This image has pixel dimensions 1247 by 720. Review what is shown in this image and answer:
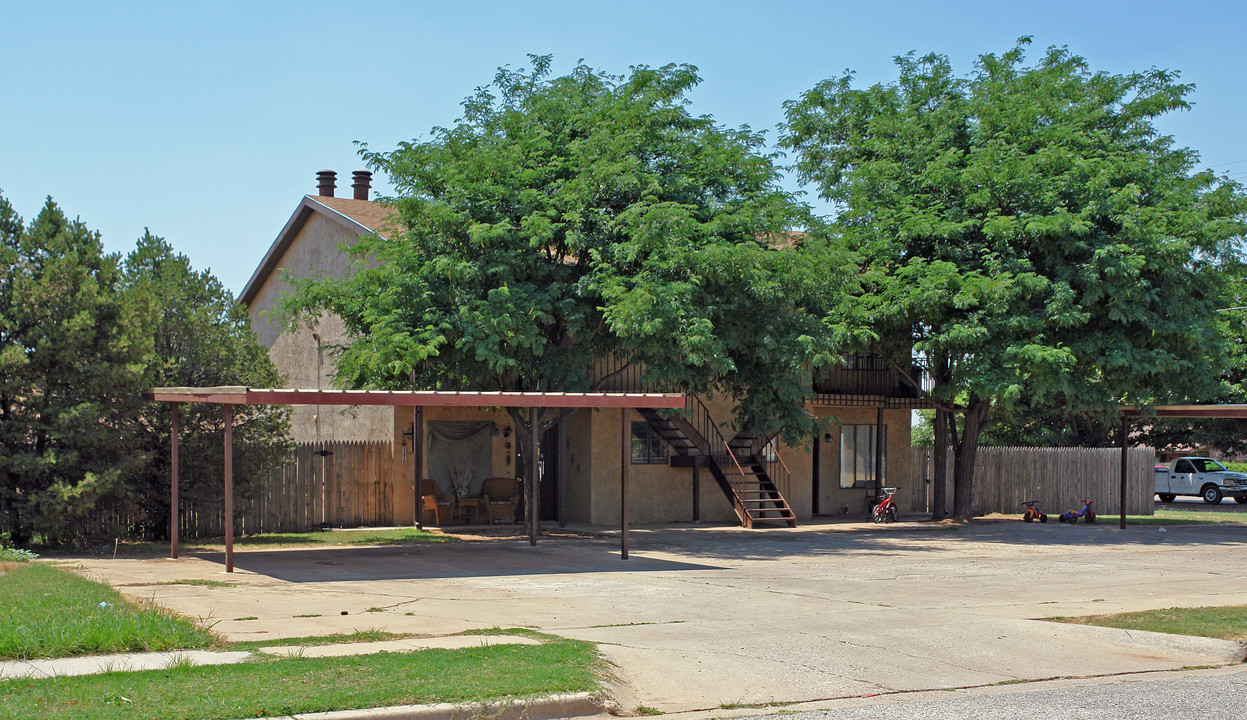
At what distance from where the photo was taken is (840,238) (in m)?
24.7

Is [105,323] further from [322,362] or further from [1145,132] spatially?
[1145,132]

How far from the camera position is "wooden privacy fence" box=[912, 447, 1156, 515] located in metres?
31.7

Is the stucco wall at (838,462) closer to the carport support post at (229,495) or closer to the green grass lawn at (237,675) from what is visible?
the carport support post at (229,495)

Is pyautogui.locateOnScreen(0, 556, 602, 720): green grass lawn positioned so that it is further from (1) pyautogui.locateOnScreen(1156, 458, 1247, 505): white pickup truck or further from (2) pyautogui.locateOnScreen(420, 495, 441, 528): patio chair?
(1) pyautogui.locateOnScreen(1156, 458, 1247, 505): white pickup truck

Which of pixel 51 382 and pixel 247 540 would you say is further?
pixel 247 540

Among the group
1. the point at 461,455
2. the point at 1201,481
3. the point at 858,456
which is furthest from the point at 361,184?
the point at 1201,481

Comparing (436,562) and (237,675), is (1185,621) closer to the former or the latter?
(237,675)

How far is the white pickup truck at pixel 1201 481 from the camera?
138ft

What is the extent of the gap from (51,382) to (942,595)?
1370 cm

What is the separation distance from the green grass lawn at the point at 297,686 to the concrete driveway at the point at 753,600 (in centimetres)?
77

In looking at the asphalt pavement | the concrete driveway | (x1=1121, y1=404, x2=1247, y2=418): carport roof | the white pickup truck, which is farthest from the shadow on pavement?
the white pickup truck

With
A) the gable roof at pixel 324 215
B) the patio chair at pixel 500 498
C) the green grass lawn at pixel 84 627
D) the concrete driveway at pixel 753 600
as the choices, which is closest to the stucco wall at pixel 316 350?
the gable roof at pixel 324 215

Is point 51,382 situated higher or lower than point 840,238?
lower

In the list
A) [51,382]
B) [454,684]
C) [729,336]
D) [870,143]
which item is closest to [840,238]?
[870,143]
